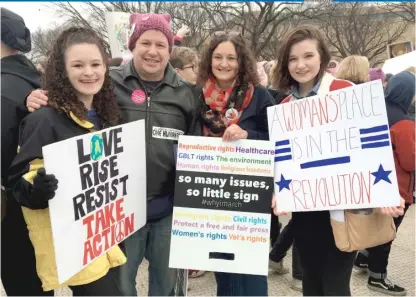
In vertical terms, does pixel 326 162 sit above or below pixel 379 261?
above

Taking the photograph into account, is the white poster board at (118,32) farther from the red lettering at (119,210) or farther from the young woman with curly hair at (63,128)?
the red lettering at (119,210)

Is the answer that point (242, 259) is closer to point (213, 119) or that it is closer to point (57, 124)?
point (213, 119)

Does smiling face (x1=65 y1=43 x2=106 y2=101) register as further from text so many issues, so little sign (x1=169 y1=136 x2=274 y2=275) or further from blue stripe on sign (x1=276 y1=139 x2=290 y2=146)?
blue stripe on sign (x1=276 y1=139 x2=290 y2=146)

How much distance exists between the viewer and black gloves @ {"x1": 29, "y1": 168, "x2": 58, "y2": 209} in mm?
1601

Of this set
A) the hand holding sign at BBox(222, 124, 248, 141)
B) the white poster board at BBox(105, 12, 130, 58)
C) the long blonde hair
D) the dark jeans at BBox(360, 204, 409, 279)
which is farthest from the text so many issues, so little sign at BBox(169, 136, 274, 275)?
the white poster board at BBox(105, 12, 130, 58)

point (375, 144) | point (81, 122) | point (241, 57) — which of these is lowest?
point (375, 144)

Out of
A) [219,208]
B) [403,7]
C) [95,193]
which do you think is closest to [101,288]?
[95,193]

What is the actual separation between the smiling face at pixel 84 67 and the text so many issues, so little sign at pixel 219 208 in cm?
55

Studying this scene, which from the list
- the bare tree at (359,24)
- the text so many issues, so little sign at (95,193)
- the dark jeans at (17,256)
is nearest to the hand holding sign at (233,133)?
the text so many issues, so little sign at (95,193)

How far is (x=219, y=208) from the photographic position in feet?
7.29

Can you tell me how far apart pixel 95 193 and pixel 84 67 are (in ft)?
1.99

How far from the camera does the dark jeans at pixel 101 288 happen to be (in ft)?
6.08

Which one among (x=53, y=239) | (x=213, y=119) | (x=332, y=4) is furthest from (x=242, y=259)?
(x=332, y=4)

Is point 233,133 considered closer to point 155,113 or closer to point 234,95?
point 234,95
